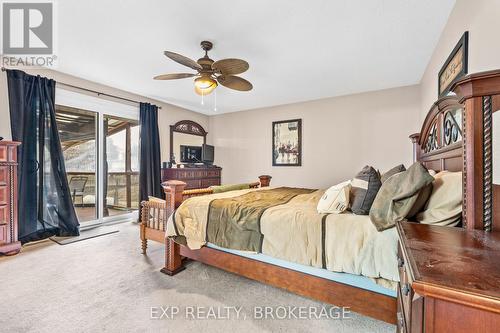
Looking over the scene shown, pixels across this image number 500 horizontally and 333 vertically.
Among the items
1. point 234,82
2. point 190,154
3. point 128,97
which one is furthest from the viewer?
point 190,154

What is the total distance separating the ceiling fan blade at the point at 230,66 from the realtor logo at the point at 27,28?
152cm

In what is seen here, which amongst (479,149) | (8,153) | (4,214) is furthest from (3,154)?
(479,149)

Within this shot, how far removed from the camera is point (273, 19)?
2129mm

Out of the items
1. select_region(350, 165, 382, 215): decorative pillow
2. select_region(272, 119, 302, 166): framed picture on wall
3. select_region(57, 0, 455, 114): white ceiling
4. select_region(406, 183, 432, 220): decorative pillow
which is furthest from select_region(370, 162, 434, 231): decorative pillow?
select_region(272, 119, 302, 166): framed picture on wall

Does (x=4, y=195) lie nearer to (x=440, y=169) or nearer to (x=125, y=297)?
(x=125, y=297)

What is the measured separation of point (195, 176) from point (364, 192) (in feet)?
12.9

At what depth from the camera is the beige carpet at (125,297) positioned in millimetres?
1538

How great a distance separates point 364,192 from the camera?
164 centimetres

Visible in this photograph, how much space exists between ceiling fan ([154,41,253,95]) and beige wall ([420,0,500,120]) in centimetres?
178

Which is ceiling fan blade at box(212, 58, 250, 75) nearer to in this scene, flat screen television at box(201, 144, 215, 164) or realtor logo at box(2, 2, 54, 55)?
realtor logo at box(2, 2, 54, 55)

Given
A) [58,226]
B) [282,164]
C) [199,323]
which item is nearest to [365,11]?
[199,323]

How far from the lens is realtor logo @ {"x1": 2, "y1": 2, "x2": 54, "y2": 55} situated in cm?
206

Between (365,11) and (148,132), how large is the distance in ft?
13.1

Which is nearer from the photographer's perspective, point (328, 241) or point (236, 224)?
point (328, 241)
